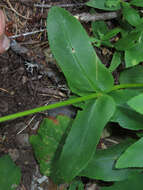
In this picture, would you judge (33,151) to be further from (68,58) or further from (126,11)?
(126,11)

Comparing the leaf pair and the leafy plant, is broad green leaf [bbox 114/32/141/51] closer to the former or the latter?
the leafy plant

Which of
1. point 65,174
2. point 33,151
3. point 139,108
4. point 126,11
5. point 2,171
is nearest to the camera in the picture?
point 139,108

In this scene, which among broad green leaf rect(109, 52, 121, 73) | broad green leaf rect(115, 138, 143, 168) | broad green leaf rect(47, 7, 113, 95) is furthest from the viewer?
broad green leaf rect(109, 52, 121, 73)

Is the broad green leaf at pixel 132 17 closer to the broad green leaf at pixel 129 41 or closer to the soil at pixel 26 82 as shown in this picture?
the broad green leaf at pixel 129 41

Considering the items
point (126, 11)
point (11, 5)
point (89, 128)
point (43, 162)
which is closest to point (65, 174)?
point (89, 128)

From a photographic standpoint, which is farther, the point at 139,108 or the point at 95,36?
the point at 95,36

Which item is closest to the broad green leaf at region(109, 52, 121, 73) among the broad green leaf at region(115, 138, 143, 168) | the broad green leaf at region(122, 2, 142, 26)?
the broad green leaf at region(122, 2, 142, 26)
